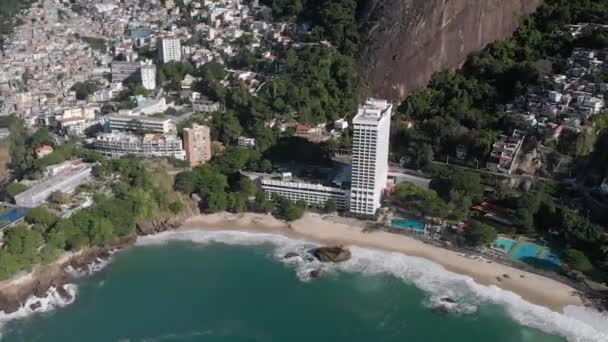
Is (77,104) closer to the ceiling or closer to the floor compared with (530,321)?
closer to the ceiling

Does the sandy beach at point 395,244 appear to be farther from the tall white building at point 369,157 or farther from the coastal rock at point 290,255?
the coastal rock at point 290,255

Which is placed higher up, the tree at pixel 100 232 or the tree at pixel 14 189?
the tree at pixel 14 189

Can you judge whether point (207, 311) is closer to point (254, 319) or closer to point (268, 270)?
point (254, 319)

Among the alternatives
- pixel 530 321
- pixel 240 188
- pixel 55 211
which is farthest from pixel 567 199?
pixel 55 211

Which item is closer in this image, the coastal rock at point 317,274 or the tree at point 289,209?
the coastal rock at point 317,274

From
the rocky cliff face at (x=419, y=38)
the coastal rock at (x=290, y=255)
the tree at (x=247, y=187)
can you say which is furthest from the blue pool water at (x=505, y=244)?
the rocky cliff face at (x=419, y=38)

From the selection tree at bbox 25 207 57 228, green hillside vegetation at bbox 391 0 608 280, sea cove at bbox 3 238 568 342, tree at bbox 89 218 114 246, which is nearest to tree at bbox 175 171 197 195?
sea cove at bbox 3 238 568 342
